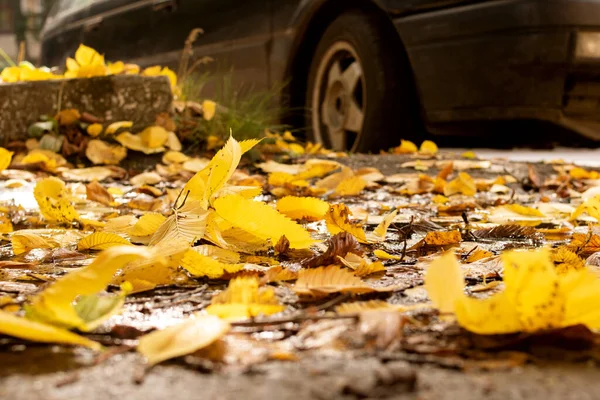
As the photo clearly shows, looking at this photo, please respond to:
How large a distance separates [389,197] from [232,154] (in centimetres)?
185

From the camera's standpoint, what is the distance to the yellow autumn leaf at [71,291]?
3.07ft

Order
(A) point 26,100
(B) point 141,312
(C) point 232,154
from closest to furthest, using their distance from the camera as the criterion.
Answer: (B) point 141,312 → (C) point 232,154 → (A) point 26,100

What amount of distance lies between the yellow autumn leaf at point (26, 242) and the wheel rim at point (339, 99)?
2.75 m

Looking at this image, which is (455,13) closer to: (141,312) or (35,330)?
(141,312)

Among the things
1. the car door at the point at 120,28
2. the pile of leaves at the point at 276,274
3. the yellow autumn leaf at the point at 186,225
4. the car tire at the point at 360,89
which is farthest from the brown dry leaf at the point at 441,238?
the car door at the point at 120,28

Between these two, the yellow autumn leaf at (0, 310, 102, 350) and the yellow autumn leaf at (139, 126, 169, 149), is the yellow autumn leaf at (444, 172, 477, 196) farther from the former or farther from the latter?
the yellow autumn leaf at (0, 310, 102, 350)

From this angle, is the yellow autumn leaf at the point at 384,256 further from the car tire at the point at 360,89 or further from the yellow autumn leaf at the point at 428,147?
the yellow autumn leaf at the point at 428,147

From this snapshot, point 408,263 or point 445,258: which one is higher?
point 445,258

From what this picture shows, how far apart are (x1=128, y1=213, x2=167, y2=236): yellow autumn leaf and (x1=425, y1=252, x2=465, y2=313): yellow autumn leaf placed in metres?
0.79

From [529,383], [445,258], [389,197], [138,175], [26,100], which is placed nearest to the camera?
[529,383]

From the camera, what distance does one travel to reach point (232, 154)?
4.45ft

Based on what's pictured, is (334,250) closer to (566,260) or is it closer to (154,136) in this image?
(566,260)

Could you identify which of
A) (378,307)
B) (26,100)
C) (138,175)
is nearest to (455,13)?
(138,175)

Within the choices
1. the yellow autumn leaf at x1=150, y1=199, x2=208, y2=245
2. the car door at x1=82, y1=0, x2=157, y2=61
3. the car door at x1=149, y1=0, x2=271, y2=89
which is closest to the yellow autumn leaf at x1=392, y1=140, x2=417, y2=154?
the car door at x1=149, y1=0, x2=271, y2=89
